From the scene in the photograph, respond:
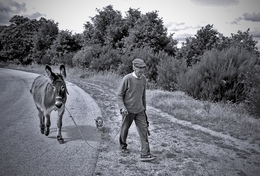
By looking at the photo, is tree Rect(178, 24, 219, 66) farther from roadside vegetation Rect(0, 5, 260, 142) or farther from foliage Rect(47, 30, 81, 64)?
foliage Rect(47, 30, 81, 64)

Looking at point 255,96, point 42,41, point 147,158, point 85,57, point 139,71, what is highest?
point 42,41

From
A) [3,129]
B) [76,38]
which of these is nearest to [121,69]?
[3,129]

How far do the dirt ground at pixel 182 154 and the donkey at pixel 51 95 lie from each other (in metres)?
1.49

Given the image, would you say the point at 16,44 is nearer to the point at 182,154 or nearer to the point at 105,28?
the point at 105,28

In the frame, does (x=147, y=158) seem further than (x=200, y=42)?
No

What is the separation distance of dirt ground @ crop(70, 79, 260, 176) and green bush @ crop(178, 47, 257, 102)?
4945 mm

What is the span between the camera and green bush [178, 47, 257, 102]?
1055 cm

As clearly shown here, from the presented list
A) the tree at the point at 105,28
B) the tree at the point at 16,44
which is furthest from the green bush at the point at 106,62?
the tree at the point at 16,44

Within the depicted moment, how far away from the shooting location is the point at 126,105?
14.6ft

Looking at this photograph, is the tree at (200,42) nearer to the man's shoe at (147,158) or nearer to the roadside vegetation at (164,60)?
the roadside vegetation at (164,60)

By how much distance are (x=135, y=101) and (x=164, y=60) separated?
42.1 feet

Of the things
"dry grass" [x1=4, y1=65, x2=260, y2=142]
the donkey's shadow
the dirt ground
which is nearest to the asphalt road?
the donkey's shadow

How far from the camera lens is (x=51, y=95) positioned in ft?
16.8

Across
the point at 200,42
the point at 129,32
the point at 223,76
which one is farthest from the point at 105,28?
the point at 223,76
